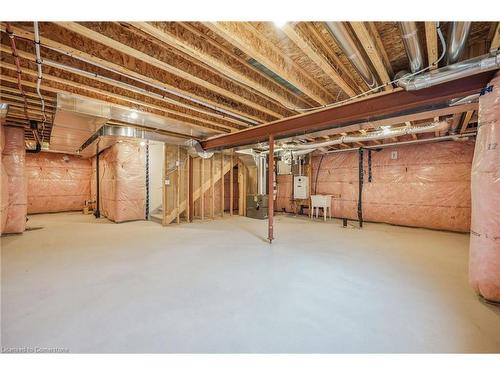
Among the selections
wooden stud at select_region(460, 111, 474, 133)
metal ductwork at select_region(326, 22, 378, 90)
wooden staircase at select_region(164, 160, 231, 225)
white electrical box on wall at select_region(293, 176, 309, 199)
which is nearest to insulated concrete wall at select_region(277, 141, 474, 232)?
white electrical box on wall at select_region(293, 176, 309, 199)

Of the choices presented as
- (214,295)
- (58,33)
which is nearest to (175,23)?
(58,33)

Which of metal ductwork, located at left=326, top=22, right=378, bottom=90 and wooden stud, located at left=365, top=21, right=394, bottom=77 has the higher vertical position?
wooden stud, located at left=365, top=21, right=394, bottom=77

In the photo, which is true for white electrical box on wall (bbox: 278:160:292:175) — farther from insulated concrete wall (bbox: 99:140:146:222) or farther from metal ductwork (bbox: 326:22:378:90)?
metal ductwork (bbox: 326:22:378:90)

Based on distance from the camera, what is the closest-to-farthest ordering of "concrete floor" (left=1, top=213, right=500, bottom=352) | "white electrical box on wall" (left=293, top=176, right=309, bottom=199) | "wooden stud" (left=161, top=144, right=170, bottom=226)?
"concrete floor" (left=1, top=213, right=500, bottom=352)
"wooden stud" (left=161, top=144, right=170, bottom=226)
"white electrical box on wall" (left=293, top=176, right=309, bottom=199)

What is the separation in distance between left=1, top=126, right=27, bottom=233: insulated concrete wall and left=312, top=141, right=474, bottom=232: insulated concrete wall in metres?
7.87

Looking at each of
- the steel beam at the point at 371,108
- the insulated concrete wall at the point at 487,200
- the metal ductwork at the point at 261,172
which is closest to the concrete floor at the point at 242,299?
the insulated concrete wall at the point at 487,200

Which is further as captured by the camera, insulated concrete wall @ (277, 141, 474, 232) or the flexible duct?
insulated concrete wall @ (277, 141, 474, 232)

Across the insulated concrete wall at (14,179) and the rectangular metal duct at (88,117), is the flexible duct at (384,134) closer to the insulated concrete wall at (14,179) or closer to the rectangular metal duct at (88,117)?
the rectangular metal duct at (88,117)

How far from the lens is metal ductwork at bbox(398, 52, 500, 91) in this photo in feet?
5.44

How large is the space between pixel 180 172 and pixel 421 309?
18.0ft

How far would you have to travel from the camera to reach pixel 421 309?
174cm

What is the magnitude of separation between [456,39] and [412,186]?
4.65 meters

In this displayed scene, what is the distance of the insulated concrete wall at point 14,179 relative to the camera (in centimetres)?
404
